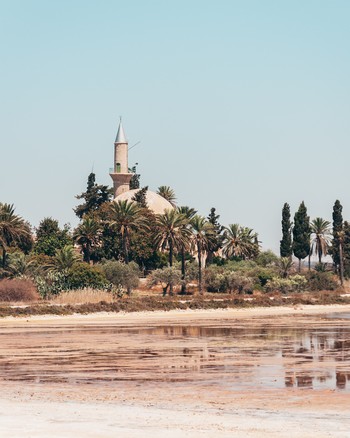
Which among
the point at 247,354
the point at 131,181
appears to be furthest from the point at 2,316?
the point at 131,181

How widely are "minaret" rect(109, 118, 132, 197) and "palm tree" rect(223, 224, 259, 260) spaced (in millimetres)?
23344

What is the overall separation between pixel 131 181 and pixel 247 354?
352 ft

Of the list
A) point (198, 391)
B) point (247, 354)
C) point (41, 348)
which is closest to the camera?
point (198, 391)

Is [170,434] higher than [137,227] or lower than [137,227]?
lower

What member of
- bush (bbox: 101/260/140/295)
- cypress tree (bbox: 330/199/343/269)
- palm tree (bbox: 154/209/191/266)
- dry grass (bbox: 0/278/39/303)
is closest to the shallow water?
dry grass (bbox: 0/278/39/303)

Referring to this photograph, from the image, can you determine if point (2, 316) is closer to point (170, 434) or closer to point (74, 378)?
point (74, 378)

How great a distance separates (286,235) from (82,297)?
47.3 metres

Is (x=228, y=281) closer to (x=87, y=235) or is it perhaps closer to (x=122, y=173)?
(x=87, y=235)

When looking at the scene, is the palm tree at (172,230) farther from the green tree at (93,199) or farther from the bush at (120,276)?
the green tree at (93,199)

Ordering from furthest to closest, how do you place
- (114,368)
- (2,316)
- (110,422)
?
(2,316) < (114,368) < (110,422)

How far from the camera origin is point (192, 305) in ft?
238

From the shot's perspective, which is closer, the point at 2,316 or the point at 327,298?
the point at 2,316

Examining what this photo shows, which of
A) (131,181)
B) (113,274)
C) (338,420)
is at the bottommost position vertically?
(338,420)

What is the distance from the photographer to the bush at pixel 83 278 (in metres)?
79.1
